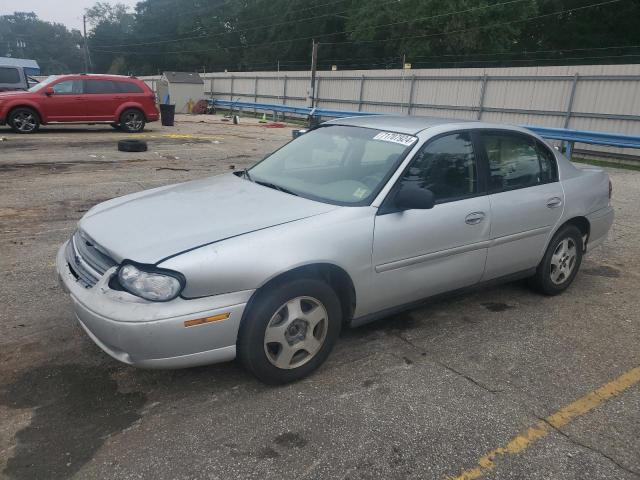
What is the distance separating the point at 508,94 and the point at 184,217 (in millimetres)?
17674

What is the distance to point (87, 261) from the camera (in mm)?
3119

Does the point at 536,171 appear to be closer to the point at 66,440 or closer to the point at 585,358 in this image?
the point at 585,358

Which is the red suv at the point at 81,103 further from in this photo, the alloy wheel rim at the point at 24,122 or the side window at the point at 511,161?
the side window at the point at 511,161

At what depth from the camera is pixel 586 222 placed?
4.75 metres

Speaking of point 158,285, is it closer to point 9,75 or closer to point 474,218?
point 474,218

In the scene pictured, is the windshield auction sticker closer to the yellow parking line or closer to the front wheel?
the yellow parking line

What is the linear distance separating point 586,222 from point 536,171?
809mm

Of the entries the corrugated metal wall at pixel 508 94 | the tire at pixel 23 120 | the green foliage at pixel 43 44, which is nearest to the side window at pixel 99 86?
the tire at pixel 23 120

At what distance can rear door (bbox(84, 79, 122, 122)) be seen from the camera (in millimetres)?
15398

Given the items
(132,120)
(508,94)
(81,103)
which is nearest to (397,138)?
(81,103)

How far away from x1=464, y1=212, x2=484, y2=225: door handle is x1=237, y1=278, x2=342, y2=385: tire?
4.05ft

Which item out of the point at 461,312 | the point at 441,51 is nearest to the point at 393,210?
the point at 461,312

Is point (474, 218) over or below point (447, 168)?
below

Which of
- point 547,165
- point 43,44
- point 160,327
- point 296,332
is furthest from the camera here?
point 43,44
